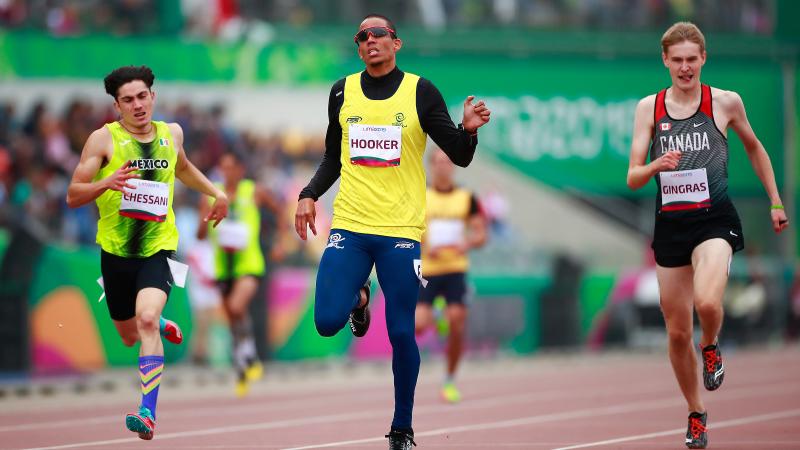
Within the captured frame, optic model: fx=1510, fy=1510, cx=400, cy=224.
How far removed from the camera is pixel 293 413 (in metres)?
14.2

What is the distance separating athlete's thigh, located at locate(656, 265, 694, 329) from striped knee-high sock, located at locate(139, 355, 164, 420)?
328cm

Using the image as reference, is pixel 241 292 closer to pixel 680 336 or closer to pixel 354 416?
pixel 354 416

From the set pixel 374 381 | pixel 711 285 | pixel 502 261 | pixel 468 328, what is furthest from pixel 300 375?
pixel 711 285

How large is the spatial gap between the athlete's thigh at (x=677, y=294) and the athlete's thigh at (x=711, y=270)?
21cm

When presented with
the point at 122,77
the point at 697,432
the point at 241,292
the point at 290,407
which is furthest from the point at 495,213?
the point at 122,77

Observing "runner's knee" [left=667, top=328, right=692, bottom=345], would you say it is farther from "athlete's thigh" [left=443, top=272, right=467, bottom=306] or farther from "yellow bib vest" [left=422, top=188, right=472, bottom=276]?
"yellow bib vest" [left=422, top=188, right=472, bottom=276]

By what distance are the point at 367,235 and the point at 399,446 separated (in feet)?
4.12

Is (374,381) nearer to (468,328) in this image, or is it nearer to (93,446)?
(468,328)

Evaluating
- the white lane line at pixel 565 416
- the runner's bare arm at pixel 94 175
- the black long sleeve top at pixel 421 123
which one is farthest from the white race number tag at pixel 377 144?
the white lane line at pixel 565 416

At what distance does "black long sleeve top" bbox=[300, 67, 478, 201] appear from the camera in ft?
29.1

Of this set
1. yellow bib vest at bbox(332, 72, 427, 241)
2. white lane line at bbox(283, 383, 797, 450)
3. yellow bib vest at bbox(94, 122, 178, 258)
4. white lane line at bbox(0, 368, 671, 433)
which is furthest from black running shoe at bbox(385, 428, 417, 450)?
white lane line at bbox(0, 368, 671, 433)

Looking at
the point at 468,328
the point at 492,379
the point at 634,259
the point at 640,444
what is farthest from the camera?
the point at 634,259

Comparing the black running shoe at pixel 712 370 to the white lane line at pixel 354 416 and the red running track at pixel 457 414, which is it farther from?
the white lane line at pixel 354 416

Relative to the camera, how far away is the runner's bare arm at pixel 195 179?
10.3 metres
